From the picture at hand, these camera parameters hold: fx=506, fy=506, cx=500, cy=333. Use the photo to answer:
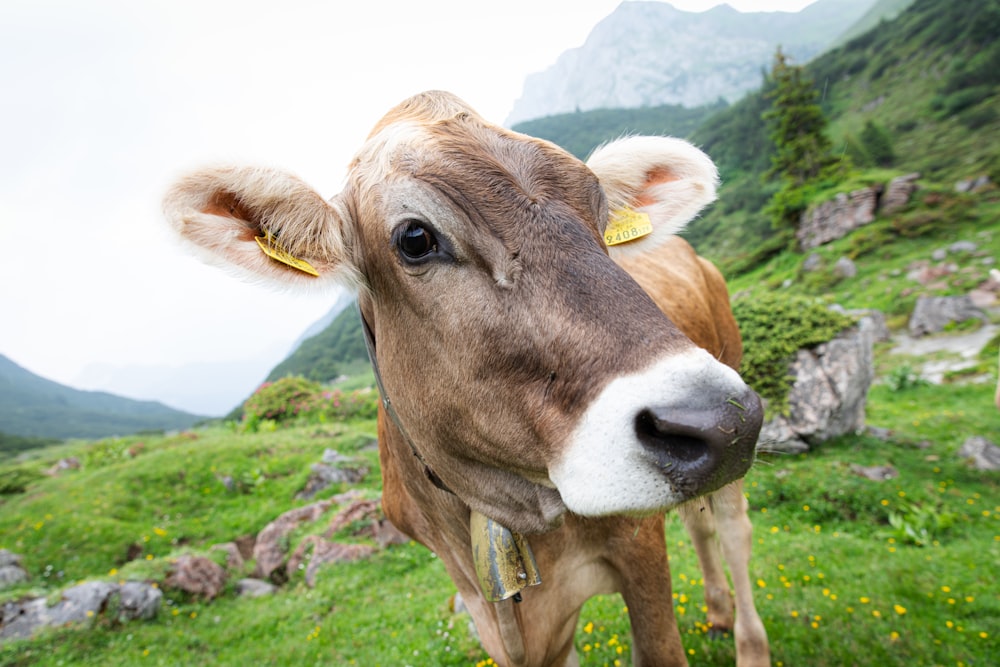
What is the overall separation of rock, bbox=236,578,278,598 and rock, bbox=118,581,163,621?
3.70ft

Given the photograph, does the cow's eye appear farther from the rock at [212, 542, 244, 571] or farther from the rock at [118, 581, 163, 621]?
the rock at [212, 542, 244, 571]

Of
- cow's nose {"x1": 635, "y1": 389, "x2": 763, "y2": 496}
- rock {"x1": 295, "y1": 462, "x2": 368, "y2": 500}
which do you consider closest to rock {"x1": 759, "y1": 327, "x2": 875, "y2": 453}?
rock {"x1": 295, "y1": 462, "x2": 368, "y2": 500}

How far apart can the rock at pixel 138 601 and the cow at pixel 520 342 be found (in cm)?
721

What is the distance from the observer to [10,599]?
722 centimetres

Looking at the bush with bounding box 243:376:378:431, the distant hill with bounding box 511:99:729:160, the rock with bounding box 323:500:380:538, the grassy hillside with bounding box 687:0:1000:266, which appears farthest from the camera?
the distant hill with bounding box 511:99:729:160

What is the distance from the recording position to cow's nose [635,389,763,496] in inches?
44.8

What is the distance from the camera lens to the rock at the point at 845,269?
26.2 metres

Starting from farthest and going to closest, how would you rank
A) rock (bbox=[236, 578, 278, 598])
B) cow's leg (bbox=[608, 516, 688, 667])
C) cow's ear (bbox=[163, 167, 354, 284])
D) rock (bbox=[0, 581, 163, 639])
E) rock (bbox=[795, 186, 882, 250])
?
1. rock (bbox=[795, 186, 882, 250])
2. rock (bbox=[236, 578, 278, 598])
3. rock (bbox=[0, 581, 163, 639])
4. cow's leg (bbox=[608, 516, 688, 667])
5. cow's ear (bbox=[163, 167, 354, 284])

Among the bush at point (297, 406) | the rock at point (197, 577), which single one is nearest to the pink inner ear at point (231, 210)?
the rock at point (197, 577)

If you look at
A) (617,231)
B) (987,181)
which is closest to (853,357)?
(617,231)

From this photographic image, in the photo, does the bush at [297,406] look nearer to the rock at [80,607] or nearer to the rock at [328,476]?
the rock at [328,476]

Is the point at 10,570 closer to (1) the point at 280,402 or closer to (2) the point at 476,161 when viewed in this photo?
(1) the point at 280,402

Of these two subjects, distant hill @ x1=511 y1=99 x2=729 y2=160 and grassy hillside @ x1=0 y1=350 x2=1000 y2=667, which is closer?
grassy hillside @ x1=0 y1=350 x2=1000 y2=667

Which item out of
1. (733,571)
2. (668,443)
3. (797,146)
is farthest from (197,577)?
(797,146)
